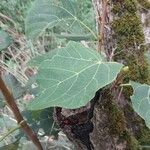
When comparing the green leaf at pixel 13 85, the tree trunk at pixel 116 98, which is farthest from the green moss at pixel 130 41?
the green leaf at pixel 13 85

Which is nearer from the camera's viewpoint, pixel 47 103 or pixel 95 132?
pixel 47 103

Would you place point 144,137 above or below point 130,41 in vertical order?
below

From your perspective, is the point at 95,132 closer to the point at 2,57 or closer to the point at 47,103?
the point at 47,103

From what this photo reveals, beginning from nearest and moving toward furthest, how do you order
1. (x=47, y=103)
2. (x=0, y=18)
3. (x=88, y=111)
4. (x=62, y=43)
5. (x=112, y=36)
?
(x=47, y=103), (x=88, y=111), (x=112, y=36), (x=62, y=43), (x=0, y=18)

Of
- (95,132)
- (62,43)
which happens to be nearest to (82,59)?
(95,132)

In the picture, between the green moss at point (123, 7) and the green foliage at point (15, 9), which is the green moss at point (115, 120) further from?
the green foliage at point (15, 9)

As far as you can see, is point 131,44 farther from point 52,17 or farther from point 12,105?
point 12,105

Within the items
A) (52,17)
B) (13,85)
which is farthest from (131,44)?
(13,85)
